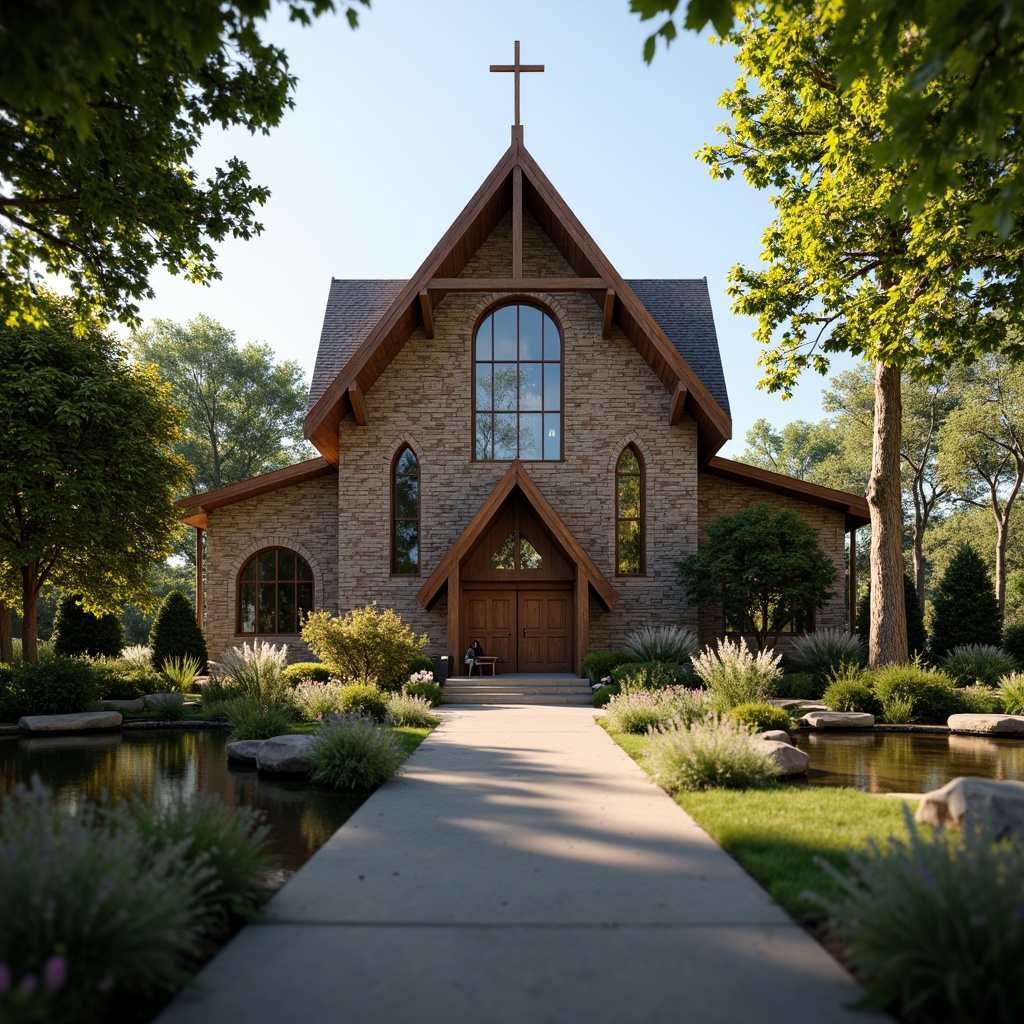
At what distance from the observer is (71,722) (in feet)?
44.8

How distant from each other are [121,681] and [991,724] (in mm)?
15426

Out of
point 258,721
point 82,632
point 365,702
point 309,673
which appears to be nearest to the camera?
point 258,721

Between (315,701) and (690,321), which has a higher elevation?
(690,321)

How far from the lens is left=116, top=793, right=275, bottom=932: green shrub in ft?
15.0

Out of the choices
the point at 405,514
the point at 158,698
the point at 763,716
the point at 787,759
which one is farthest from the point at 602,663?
the point at 787,759

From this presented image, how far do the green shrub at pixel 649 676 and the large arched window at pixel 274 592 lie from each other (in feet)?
29.2

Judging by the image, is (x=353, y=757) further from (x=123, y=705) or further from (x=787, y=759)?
(x=123, y=705)

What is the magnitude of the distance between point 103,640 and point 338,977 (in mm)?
20081

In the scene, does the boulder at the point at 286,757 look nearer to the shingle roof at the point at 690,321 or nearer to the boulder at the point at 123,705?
the boulder at the point at 123,705

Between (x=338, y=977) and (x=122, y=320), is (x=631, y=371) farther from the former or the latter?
(x=338, y=977)

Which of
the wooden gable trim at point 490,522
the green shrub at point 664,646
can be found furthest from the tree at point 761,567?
the wooden gable trim at point 490,522

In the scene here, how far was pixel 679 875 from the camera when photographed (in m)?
5.43

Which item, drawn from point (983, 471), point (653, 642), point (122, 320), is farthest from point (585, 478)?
point (983, 471)

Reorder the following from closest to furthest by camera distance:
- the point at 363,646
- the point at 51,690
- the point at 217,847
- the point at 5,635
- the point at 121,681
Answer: the point at 217,847 → the point at 51,690 → the point at 363,646 → the point at 121,681 → the point at 5,635
